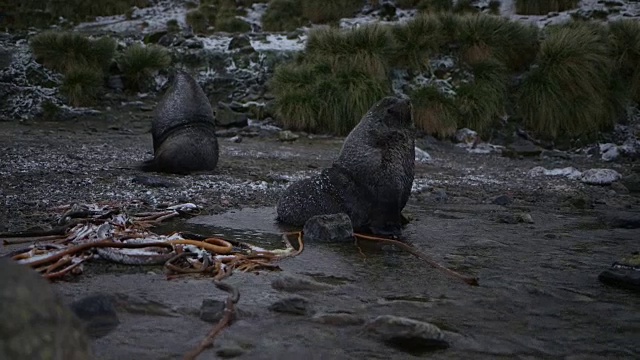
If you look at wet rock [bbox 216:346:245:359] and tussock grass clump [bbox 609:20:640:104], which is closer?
wet rock [bbox 216:346:245:359]

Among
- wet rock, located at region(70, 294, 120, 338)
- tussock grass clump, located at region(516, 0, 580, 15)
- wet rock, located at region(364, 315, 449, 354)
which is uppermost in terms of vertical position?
tussock grass clump, located at region(516, 0, 580, 15)

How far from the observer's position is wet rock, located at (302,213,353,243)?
16.3ft

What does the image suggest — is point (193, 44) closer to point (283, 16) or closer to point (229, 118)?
point (229, 118)

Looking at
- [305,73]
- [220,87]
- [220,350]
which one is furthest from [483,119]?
[220,350]

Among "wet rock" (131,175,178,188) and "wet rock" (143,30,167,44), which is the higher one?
"wet rock" (143,30,167,44)

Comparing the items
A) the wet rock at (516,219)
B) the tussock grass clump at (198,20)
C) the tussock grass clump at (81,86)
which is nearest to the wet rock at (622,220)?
the wet rock at (516,219)

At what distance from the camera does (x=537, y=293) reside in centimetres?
367

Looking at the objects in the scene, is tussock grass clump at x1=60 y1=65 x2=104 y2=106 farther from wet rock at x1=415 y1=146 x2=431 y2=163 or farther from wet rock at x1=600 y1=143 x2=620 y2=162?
wet rock at x1=600 y1=143 x2=620 y2=162

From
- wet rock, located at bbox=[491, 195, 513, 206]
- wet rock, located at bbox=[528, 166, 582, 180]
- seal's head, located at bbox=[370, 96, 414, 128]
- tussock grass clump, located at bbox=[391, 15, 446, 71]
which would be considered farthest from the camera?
tussock grass clump, located at bbox=[391, 15, 446, 71]

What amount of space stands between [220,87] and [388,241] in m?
9.40

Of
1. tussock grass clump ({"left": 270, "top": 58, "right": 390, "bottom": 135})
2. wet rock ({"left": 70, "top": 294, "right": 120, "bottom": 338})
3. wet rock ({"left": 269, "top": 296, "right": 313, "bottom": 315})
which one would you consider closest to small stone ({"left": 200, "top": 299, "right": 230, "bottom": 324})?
wet rock ({"left": 269, "top": 296, "right": 313, "bottom": 315})

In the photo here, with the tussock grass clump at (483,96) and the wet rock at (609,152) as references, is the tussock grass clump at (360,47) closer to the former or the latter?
the tussock grass clump at (483,96)

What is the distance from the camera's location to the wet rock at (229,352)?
2.51 metres

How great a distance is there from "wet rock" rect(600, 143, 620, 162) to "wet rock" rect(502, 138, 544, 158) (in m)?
1.05
